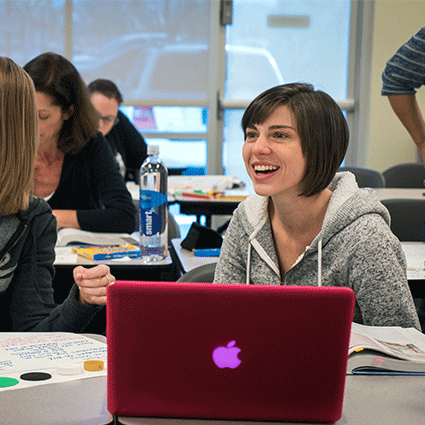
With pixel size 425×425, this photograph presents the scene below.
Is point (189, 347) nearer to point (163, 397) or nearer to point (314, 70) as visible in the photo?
point (163, 397)

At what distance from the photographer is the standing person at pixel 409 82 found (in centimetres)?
216

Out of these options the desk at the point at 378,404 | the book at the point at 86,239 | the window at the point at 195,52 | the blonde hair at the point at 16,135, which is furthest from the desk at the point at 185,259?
the window at the point at 195,52

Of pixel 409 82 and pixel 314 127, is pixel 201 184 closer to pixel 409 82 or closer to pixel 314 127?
pixel 409 82

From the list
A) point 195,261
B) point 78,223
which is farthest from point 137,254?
point 78,223

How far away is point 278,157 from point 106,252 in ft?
2.63

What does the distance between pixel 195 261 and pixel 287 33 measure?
160 inches

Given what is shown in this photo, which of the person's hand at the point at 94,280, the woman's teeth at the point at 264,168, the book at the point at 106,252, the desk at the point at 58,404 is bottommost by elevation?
the book at the point at 106,252

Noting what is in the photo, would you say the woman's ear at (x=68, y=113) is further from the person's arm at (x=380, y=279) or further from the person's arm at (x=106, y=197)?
the person's arm at (x=380, y=279)

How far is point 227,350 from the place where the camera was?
70cm

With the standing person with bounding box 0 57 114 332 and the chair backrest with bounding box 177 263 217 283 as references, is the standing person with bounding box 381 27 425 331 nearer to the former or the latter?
the chair backrest with bounding box 177 263 217 283

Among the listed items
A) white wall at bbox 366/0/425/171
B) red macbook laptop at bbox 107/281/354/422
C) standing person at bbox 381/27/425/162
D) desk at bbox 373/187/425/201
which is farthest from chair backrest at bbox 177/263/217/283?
white wall at bbox 366/0/425/171

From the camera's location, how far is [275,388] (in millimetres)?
716

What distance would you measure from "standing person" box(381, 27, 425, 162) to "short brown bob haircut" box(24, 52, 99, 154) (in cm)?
121

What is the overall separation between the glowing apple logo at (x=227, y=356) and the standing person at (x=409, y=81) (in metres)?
1.70
